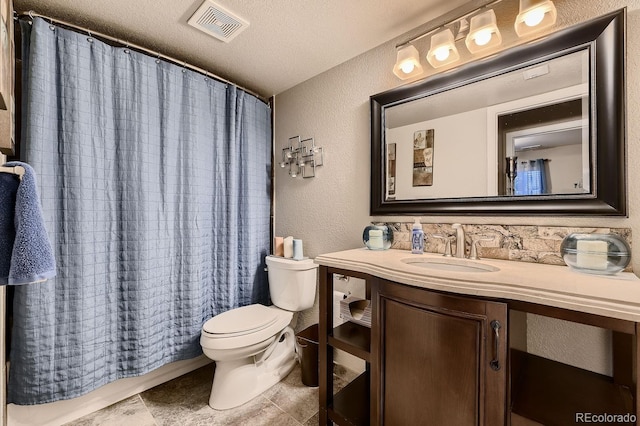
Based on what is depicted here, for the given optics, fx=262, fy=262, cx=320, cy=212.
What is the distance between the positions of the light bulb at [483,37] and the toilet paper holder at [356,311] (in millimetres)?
1360

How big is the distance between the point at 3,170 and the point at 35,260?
0.27 m

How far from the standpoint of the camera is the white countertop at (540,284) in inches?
25.5

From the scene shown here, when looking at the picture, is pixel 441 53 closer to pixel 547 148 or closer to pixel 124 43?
pixel 547 148

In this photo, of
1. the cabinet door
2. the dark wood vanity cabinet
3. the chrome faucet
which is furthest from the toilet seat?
the chrome faucet

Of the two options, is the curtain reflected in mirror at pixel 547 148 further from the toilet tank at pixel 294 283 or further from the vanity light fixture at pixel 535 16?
the toilet tank at pixel 294 283

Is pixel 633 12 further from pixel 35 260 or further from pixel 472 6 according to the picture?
pixel 35 260

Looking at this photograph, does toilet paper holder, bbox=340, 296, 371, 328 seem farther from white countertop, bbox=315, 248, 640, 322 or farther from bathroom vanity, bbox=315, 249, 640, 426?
white countertop, bbox=315, 248, 640, 322

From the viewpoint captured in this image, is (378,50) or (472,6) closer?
(472,6)

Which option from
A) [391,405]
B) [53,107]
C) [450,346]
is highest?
[53,107]

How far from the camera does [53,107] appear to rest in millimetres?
1289

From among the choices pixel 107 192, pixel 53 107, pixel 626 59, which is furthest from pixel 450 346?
pixel 53 107

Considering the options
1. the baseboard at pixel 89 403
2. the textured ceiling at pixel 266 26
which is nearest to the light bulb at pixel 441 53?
the textured ceiling at pixel 266 26

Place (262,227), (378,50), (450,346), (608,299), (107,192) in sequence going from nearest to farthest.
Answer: (608,299) → (450,346) → (107,192) → (378,50) → (262,227)

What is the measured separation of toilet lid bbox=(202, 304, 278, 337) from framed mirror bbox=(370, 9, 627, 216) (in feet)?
3.19
